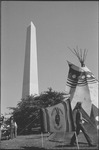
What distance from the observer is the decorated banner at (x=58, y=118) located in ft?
28.7

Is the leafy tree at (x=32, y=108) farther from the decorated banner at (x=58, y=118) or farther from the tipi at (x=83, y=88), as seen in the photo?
the decorated banner at (x=58, y=118)

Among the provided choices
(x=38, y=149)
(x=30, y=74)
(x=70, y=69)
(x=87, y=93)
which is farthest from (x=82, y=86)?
(x=30, y=74)

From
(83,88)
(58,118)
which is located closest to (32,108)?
(83,88)

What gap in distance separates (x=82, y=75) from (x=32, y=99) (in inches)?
350

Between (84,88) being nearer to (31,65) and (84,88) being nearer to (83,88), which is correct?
(83,88)

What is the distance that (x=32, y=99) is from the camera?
26.5 metres

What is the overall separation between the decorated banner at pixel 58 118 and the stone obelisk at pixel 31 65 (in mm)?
22132

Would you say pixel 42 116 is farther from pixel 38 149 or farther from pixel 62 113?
pixel 38 149

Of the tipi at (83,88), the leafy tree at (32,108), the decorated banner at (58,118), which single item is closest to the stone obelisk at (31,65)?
the leafy tree at (32,108)

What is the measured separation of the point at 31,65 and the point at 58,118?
2302 cm

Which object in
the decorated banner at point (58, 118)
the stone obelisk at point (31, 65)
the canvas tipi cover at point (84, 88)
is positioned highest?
the stone obelisk at point (31, 65)

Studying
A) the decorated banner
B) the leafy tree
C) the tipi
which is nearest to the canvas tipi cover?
the tipi

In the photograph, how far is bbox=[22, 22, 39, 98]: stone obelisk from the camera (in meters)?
31.6

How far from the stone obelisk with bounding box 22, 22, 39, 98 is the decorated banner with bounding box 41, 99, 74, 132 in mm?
22132
